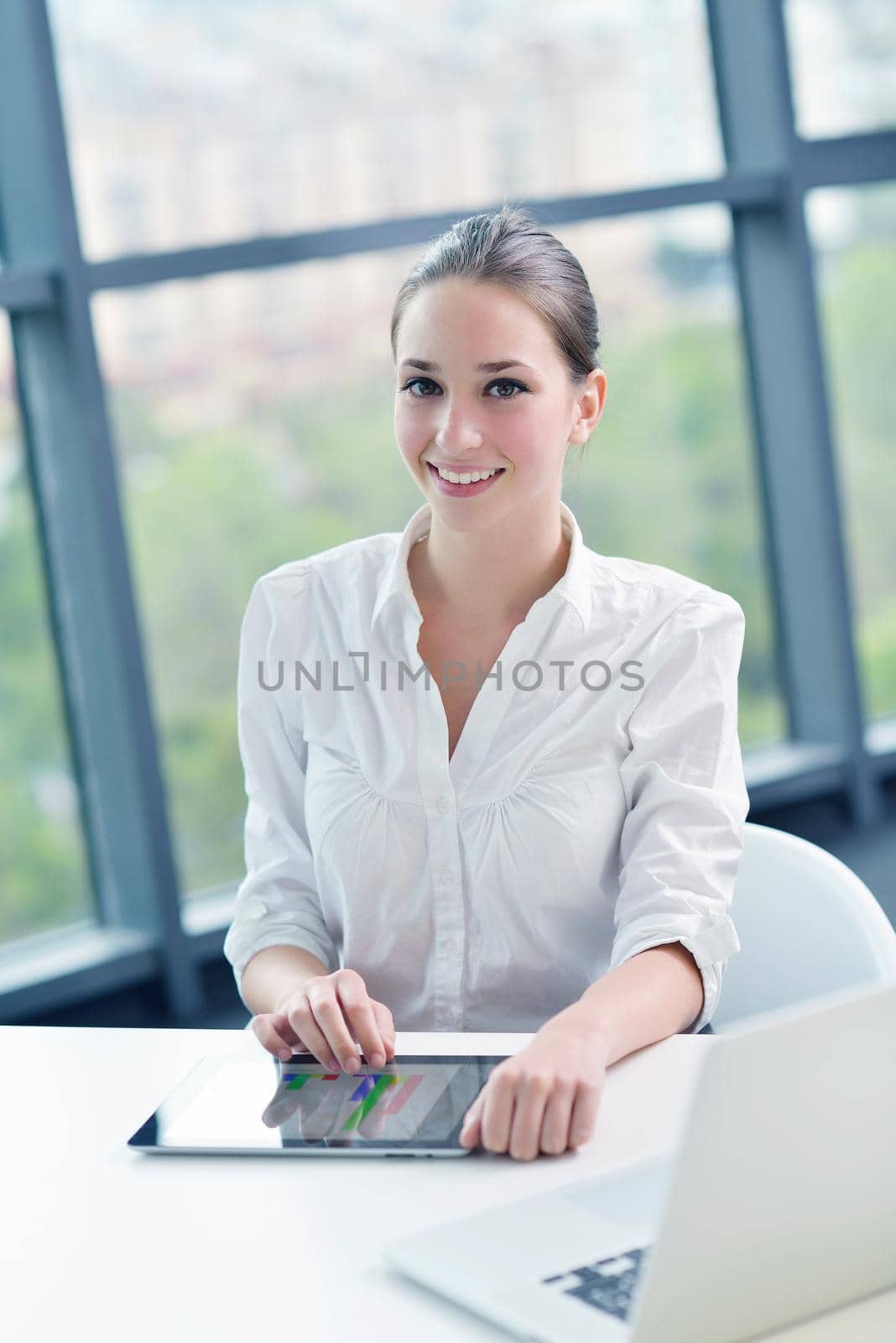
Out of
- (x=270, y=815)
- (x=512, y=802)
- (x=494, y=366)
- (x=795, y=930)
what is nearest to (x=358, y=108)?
(x=494, y=366)

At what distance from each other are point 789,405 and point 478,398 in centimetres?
225

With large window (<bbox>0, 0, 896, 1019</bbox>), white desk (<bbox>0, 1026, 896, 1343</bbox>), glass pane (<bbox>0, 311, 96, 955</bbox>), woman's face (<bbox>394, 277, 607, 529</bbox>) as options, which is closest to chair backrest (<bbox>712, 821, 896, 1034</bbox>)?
white desk (<bbox>0, 1026, 896, 1343</bbox>)

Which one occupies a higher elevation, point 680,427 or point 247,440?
point 247,440

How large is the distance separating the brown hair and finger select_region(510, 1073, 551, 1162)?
36.8 inches

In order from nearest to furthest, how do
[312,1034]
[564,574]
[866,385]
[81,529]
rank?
1. [312,1034]
2. [564,574]
3. [81,529]
4. [866,385]

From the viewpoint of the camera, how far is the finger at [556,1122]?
1.13 meters

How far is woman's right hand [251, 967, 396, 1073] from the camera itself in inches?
51.4

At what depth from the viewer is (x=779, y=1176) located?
2.75 feet

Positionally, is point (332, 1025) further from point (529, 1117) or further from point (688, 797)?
point (688, 797)

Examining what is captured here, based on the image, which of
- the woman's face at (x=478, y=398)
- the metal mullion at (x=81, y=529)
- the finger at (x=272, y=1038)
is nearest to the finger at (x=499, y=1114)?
the finger at (x=272, y=1038)

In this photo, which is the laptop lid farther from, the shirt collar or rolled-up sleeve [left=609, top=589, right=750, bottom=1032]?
the shirt collar

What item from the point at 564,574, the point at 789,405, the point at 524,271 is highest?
the point at 524,271

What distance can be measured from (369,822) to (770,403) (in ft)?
8.07

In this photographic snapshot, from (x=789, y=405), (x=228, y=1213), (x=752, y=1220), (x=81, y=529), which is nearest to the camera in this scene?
(x=752, y=1220)
